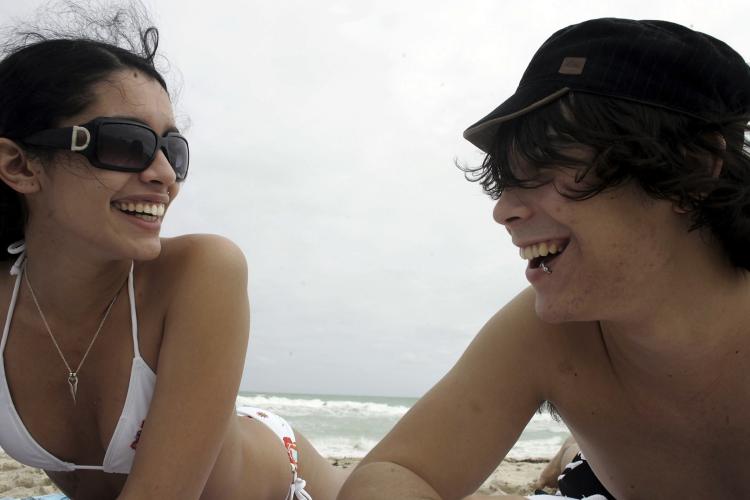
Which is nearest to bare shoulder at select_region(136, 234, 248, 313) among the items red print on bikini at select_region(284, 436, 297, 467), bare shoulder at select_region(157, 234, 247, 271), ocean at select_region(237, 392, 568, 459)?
bare shoulder at select_region(157, 234, 247, 271)

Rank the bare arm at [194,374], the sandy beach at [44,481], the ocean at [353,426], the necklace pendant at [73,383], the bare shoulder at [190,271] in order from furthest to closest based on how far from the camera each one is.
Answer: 1. the ocean at [353,426]
2. the sandy beach at [44,481]
3. the necklace pendant at [73,383]
4. the bare shoulder at [190,271]
5. the bare arm at [194,374]

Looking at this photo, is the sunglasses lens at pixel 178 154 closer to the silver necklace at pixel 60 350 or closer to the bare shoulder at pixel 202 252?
the bare shoulder at pixel 202 252

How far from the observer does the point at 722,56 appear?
187 cm

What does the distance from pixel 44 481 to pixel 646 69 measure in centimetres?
501

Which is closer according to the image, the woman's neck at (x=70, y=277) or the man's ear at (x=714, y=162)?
the man's ear at (x=714, y=162)

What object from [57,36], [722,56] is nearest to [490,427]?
[722,56]

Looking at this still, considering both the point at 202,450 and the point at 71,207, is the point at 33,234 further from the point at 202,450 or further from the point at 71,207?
the point at 202,450

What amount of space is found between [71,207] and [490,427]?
1.59 meters

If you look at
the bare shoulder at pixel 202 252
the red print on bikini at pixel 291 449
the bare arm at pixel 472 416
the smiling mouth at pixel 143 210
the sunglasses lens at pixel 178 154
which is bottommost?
the red print on bikini at pixel 291 449

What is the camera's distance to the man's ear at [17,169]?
7.56ft

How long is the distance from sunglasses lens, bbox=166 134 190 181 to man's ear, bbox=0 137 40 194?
17.9 inches

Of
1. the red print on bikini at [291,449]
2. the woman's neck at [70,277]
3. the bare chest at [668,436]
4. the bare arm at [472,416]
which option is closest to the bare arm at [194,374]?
the woman's neck at [70,277]

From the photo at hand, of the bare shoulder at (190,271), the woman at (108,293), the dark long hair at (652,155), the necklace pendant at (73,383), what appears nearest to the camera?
the dark long hair at (652,155)

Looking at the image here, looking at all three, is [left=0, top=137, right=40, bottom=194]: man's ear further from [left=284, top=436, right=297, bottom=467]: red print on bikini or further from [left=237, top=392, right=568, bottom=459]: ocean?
[left=237, top=392, right=568, bottom=459]: ocean
